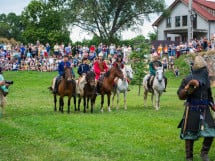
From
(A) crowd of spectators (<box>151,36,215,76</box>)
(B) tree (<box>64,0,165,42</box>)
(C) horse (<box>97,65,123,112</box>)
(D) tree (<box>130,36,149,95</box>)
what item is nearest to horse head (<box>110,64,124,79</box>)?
(C) horse (<box>97,65,123,112</box>)

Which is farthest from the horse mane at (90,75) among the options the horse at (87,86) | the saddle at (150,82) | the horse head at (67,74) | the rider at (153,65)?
the saddle at (150,82)

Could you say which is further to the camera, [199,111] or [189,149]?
[189,149]

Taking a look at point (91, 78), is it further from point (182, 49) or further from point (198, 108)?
point (182, 49)

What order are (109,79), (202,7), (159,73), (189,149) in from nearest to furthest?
(189,149) < (109,79) < (159,73) < (202,7)

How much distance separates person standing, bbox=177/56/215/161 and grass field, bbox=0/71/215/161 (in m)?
0.97

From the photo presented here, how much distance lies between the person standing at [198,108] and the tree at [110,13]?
5638 cm

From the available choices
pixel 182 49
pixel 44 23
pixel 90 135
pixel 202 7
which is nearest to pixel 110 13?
pixel 44 23

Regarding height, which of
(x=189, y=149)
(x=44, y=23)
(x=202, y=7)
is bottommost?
(x=189, y=149)

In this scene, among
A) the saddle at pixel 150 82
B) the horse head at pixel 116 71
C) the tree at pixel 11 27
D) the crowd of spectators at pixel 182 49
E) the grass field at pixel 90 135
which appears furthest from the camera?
the tree at pixel 11 27

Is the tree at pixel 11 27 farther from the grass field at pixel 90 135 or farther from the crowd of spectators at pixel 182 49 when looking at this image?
the grass field at pixel 90 135

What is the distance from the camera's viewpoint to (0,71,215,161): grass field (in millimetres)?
11336

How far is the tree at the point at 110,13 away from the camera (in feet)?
217

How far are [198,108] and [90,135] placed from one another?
4.61 m

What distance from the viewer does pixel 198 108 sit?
400 inches
